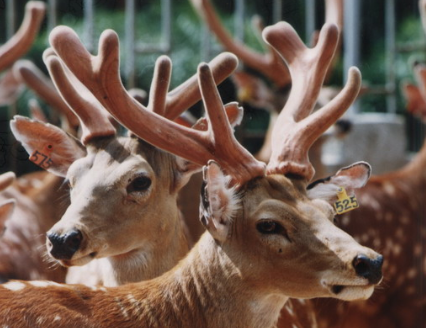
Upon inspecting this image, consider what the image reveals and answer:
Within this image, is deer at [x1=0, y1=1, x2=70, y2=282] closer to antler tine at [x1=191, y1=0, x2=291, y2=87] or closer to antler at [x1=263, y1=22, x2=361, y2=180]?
antler tine at [x1=191, y1=0, x2=291, y2=87]

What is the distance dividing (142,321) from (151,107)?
962 mm

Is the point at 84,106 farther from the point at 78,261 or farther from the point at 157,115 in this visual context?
the point at 78,261

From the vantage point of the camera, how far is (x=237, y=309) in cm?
272

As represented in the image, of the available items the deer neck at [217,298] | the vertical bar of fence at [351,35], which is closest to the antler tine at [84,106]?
the deer neck at [217,298]

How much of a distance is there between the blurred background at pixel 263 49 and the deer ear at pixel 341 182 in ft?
5.08

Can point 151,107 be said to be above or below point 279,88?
above

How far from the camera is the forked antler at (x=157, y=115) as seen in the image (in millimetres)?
2779

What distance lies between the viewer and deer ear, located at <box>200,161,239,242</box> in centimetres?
264

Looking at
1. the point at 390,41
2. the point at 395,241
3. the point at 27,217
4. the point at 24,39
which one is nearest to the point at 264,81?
the point at 390,41

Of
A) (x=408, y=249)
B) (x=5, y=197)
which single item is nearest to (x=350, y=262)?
(x=408, y=249)

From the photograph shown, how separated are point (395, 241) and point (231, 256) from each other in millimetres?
2296

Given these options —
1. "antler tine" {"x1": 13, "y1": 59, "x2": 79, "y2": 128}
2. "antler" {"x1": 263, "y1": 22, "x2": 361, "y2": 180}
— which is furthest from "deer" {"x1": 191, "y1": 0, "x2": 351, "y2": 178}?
"antler" {"x1": 263, "y1": 22, "x2": 361, "y2": 180}

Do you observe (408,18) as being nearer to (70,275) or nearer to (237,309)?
(70,275)

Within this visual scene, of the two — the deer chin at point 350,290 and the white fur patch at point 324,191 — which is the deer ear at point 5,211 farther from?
the deer chin at point 350,290
